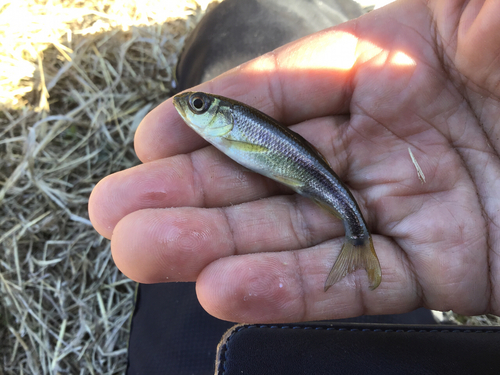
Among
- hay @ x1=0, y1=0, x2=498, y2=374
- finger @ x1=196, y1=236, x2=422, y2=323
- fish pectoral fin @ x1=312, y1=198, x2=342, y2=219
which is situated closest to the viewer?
finger @ x1=196, y1=236, x2=422, y2=323

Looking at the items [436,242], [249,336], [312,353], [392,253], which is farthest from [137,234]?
[436,242]

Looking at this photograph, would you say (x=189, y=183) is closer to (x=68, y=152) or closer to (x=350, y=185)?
(x=350, y=185)

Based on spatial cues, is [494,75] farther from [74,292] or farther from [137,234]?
[74,292]

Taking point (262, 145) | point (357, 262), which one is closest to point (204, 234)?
point (262, 145)

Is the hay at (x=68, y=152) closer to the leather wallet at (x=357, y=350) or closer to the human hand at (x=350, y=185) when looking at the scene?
the human hand at (x=350, y=185)

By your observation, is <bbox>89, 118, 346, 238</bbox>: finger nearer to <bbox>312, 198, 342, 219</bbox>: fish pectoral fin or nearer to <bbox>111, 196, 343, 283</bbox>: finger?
<bbox>111, 196, 343, 283</bbox>: finger

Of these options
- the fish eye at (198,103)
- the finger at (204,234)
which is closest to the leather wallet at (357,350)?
the finger at (204,234)

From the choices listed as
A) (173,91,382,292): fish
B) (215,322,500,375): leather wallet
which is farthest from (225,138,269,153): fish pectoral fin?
(215,322,500,375): leather wallet
